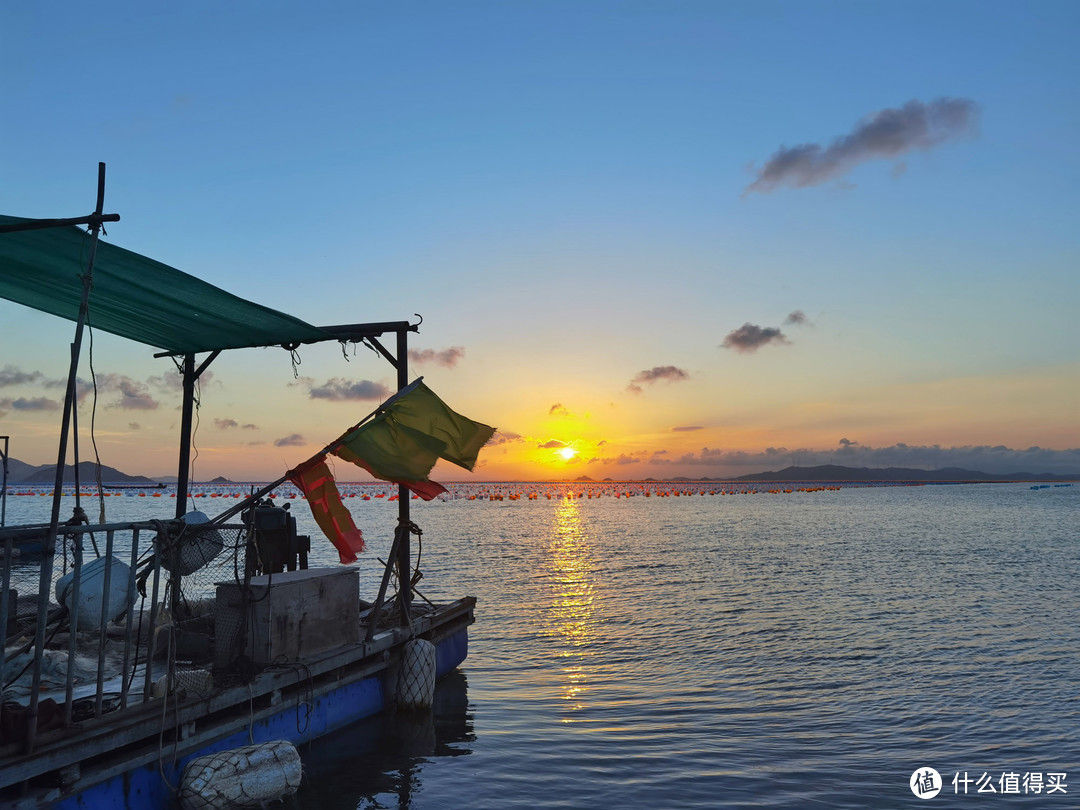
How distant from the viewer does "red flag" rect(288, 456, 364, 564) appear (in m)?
10.8

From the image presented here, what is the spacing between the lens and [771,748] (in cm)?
1224

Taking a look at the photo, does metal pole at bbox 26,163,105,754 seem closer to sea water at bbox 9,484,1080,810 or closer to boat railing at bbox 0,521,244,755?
boat railing at bbox 0,521,244,755

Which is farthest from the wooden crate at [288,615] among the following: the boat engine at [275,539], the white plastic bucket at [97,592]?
the white plastic bucket at [97,592]

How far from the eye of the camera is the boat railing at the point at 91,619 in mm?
6715

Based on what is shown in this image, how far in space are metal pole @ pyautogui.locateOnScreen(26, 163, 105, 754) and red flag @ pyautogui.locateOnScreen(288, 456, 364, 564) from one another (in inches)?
143

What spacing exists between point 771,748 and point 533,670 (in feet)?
23.0

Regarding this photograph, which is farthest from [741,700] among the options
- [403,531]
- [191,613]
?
[191,613]

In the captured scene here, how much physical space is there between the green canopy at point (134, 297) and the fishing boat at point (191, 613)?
0.03 meters

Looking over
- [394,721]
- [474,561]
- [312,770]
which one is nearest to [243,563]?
[312,770]

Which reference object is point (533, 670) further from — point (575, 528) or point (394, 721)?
point (575, 528)

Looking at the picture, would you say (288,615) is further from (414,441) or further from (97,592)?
(414,441)

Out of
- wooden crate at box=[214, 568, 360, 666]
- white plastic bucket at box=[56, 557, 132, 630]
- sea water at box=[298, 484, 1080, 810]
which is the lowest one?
sea water at box=[298, 484, 1080, 810]
